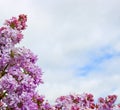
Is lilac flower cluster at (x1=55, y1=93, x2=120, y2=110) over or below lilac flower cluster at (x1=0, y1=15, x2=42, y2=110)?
over

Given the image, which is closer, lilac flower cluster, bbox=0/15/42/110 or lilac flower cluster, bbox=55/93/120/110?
lilac flower cluster, bbox=0/15/42/110

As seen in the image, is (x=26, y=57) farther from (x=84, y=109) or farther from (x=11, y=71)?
(x=84, y=109)

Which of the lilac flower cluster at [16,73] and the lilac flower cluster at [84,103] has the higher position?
the lilac flower cluster at [84,103]

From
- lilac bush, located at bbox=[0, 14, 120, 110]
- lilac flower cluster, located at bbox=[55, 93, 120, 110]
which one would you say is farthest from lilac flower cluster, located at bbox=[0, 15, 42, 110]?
lilac flower cluster, located at bbox=[55, 93, 120, 110]

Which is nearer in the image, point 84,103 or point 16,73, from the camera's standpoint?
point 16,73

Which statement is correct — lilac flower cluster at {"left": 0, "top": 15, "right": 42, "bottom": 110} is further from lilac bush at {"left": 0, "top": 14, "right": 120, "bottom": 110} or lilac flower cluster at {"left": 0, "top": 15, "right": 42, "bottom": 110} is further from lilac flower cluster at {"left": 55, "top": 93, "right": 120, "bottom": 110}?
lilac flower cluster at {"left": 55, "top": 93, "right": 120, "bottom": 110}

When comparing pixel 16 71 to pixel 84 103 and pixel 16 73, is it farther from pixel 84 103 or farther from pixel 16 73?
pixel 84 103

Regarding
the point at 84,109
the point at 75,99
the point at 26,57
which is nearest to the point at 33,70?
the point at 26,57

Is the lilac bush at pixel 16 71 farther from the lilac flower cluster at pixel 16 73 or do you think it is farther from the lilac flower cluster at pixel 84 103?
the lilac flower cluster at pixel 84 103

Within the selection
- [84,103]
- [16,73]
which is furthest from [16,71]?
[84,103]

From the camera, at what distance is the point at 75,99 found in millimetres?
21438

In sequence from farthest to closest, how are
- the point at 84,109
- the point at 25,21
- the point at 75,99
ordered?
the point at 75,99 < the point at 84,109 < the point at 25,21

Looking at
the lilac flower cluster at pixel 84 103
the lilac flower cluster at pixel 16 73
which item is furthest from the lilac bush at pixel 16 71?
the lilac flower cluster at pixel 84 103

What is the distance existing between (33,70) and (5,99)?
3.99 ft
